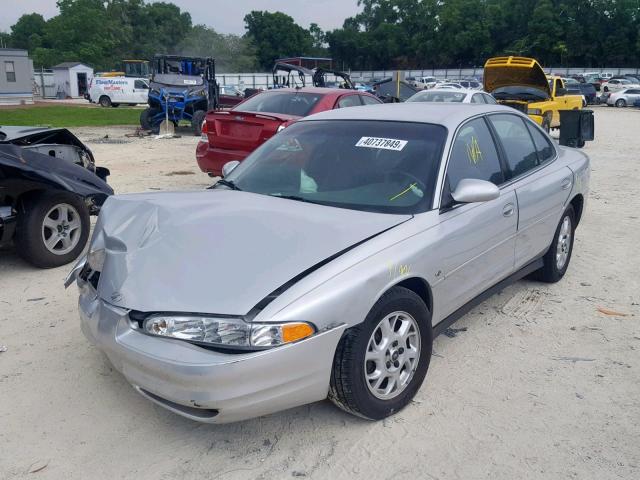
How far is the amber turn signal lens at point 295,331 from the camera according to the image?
2.54 meters

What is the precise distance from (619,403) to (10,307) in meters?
4.22

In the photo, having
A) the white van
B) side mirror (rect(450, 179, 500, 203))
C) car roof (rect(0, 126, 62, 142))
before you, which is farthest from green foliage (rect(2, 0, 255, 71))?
side mirror (rect(450, 179, 500, 203))

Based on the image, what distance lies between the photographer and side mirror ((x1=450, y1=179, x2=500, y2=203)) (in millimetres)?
3355

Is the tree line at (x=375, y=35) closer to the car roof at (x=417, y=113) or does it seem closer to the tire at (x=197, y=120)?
the tire at (x=197, y=120)

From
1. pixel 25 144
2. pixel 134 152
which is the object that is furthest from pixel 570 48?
pixel 25 144

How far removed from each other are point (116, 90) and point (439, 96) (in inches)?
983

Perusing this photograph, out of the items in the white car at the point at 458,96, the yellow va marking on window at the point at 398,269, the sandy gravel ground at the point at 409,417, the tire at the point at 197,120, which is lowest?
the sandy gravel ground at the point at 409,417

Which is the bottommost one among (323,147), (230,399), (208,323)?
(230,399)

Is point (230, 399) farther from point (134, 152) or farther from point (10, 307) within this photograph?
point (134, 152)

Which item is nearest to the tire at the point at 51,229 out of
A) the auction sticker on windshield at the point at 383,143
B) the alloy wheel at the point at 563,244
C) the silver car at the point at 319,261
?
the silver car at the point at 319,261

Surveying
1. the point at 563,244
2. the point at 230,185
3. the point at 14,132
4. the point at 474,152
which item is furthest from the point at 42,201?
the point at 563,244

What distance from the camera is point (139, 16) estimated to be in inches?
3686

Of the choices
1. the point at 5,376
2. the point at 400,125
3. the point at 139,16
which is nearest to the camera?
the point at 5,376

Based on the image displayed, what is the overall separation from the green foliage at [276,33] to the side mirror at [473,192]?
98.8m
